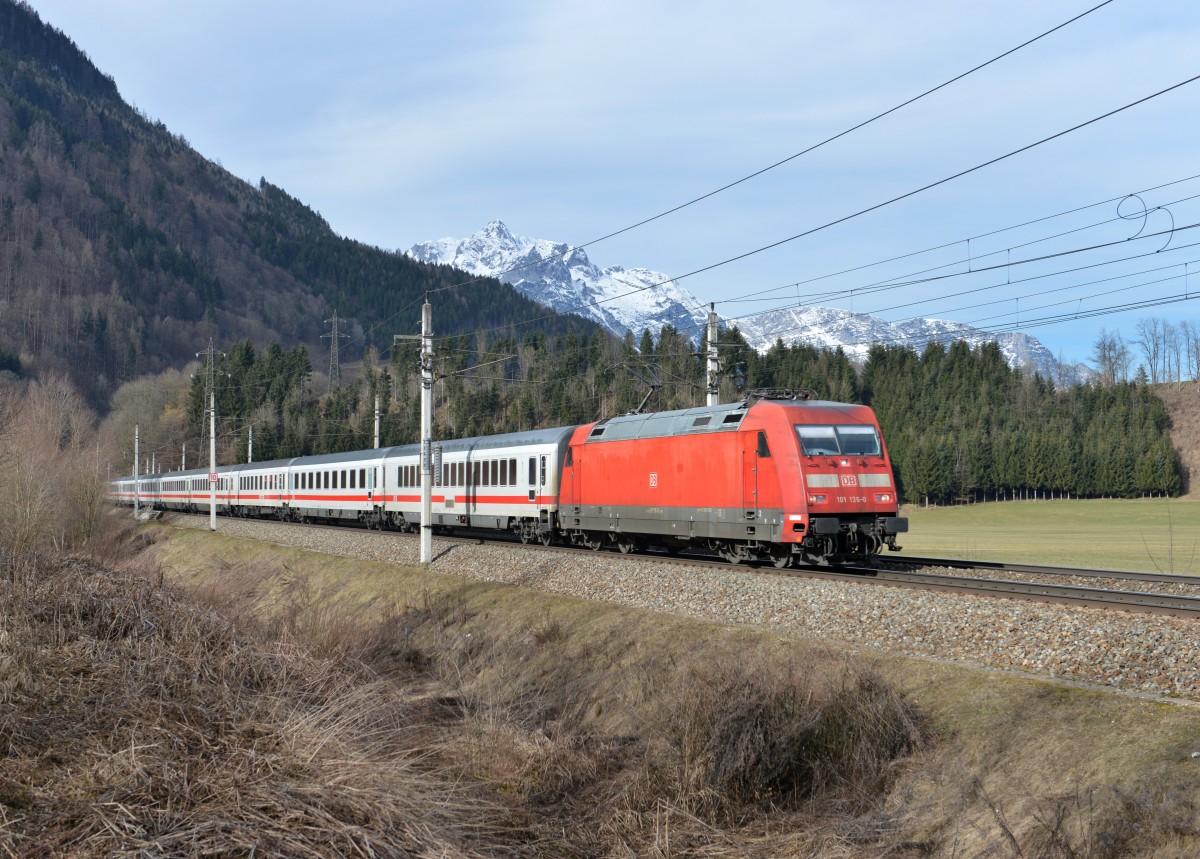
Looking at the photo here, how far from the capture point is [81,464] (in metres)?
49.6

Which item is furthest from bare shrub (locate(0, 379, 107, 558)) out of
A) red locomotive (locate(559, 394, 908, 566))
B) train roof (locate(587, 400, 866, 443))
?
red locomotive (locate(559, 394, 908, 566))

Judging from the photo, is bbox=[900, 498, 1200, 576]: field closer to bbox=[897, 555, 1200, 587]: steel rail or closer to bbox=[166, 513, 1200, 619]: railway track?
bbox=[897, 555, 1200, 587]: steel rail

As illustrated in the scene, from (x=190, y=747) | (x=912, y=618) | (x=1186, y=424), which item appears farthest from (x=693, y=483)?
(x=1186, y=424)

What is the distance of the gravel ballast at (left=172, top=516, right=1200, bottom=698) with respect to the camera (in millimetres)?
11641

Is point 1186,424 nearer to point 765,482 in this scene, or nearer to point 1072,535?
point 1072,535

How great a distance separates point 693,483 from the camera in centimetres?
2286

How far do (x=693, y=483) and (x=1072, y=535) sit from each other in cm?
3571

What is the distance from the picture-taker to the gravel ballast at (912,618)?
1164cm

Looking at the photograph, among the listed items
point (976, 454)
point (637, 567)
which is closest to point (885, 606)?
point (637, 567)

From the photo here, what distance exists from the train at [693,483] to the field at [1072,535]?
31.1ft

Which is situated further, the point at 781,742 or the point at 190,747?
the point at 781,742

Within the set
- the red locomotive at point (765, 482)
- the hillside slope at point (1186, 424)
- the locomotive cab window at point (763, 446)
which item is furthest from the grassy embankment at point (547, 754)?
the hillside slope at point (1186, 424)

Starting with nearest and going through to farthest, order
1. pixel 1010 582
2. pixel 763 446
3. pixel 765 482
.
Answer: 1. pixel 1010 582
2. pixel 765 482
3. pixel 763 446

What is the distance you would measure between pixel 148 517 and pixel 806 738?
205ft
